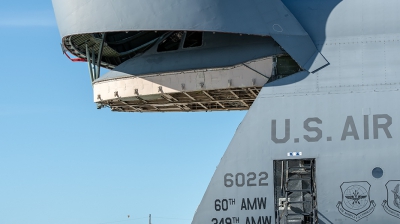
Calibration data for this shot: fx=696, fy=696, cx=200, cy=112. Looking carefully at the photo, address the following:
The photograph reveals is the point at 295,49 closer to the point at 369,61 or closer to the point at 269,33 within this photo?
the point at 269,33

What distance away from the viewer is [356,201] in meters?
23.8

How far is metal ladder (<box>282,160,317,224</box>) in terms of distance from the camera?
2467 centimetres

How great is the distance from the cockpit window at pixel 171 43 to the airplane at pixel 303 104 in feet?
12.3

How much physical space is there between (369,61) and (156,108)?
14.5 metres

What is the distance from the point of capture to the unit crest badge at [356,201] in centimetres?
2363

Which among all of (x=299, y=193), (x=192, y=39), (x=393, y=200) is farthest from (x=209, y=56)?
(x=393, y=200)

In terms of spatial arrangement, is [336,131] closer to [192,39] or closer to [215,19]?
[215,19]

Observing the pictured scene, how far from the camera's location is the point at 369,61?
81.4ft

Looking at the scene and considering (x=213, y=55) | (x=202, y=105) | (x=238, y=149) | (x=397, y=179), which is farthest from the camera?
(x=202, y=105)

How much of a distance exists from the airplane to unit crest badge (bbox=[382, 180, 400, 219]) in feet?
0.11

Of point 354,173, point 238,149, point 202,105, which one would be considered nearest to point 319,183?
point 354,173

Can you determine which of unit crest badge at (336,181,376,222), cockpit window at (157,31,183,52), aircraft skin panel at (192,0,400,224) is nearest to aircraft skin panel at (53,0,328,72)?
aircraft skin panel at (192,0,400,224)

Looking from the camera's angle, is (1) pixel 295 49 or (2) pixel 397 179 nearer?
(2) pixel 397 179

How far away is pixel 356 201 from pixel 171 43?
1183 centimetres
